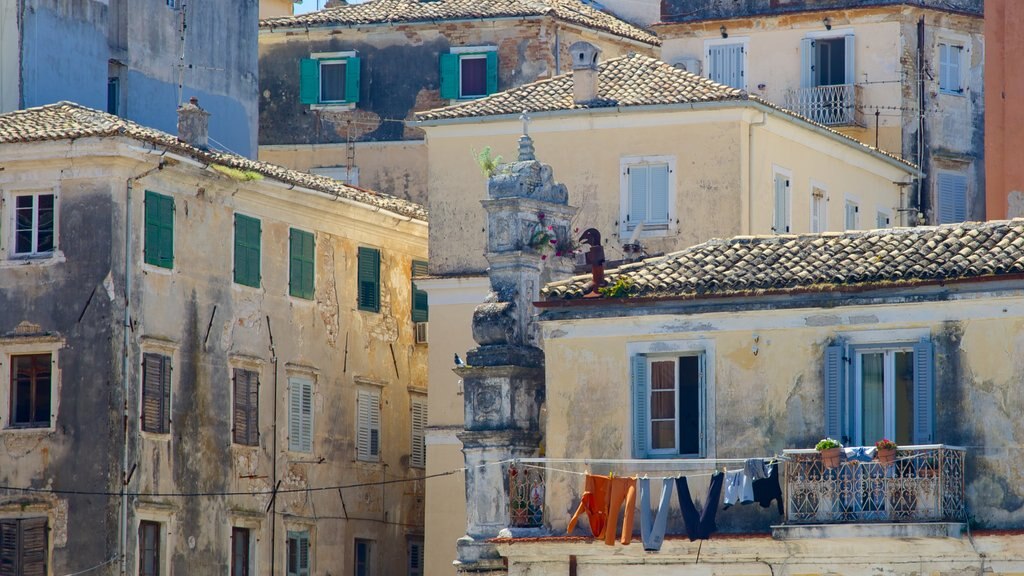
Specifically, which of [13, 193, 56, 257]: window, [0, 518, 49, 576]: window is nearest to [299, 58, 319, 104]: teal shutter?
[13, 193, 56, 257]: window

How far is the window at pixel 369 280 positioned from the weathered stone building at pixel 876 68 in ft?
33.8

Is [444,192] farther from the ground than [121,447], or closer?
farther from the ground

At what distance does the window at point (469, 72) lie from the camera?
2628 inches

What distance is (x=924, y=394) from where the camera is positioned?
136 feet

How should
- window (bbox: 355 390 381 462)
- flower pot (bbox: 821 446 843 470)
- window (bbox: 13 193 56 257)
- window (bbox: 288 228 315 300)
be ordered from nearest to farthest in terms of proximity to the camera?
1. flower pot (bbox: 821 446 843 470)
2. window (bbox: 13 193 56 257)
3. window (bbox: 288 228 315 300)
4. window (bbox: 355 390 381 462)

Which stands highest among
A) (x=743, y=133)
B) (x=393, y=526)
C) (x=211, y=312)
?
(x=743, y=133)

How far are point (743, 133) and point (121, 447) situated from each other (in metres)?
13.7

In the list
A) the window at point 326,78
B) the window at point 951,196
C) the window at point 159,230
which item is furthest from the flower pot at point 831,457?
the window at point 326,78

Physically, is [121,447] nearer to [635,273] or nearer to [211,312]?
[211,312]

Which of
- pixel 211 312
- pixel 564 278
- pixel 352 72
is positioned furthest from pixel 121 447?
pixel 352 72

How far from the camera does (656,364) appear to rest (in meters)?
43.7

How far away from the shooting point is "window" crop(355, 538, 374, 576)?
57625mm

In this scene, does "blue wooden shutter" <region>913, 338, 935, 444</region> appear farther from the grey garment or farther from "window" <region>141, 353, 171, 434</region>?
"window" <region>141, 353, 171, 434</region>

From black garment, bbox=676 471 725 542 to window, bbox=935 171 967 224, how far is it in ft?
74.8
